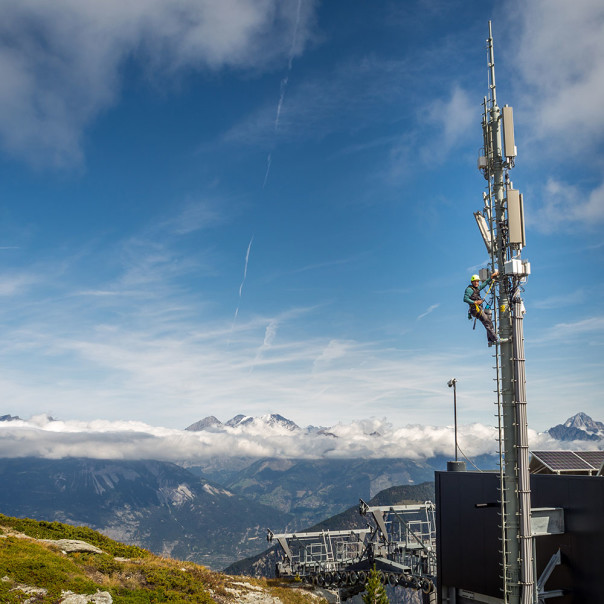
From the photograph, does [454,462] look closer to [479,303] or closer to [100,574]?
[479,303]

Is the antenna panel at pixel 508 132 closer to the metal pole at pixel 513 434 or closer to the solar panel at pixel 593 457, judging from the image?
the metal pole at pixel 513 434

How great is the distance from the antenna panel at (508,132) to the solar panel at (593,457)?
53.4ft

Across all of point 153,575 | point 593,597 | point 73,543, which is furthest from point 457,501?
point 73,543

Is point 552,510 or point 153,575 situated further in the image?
point 153,575

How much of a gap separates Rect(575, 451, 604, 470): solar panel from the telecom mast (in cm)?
1048

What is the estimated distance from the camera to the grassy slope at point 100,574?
27.2 metres

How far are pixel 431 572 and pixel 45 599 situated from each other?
2717 centimetres

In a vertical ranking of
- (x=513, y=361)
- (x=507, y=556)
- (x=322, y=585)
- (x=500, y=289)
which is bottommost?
(x=322, y=585)

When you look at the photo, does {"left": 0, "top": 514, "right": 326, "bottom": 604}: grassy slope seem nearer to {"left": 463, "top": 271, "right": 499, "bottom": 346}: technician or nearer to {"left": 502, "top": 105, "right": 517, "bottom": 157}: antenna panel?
{"left": 463, "top": 271, "right": 499, "bottom": 346}: technician

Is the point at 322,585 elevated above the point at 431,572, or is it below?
below

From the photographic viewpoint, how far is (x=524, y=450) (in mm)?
17000

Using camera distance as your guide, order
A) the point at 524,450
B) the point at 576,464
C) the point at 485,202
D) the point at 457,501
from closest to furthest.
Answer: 1. the point at 524,450
2. the point at 485,202
3. the point at 576,464
4. the point at 457,501

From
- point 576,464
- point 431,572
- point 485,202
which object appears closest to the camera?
point 485,202

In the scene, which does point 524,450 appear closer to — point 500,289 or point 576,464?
point 500,289
